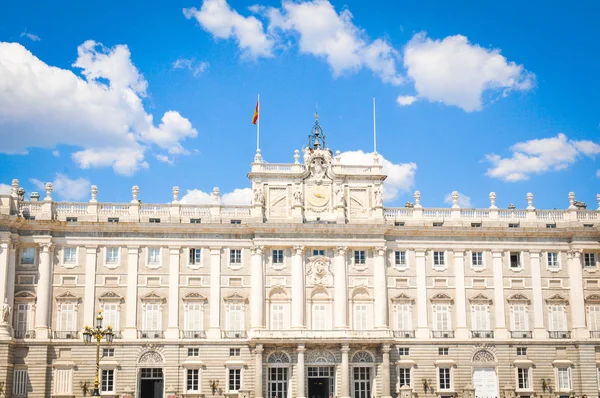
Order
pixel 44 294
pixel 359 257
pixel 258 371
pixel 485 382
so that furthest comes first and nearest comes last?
pixel 359 257 → pixel 485 382 → pixel 44 294 → pixel 258 371

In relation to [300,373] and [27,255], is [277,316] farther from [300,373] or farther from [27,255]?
[27,255]

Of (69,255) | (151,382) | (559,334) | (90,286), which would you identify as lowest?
(151,382)

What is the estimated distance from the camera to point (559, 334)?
6425 cm

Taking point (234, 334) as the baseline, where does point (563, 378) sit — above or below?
below

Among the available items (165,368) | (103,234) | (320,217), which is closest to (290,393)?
(165,368)

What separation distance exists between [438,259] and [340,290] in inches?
321

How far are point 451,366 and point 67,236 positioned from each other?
29718mm

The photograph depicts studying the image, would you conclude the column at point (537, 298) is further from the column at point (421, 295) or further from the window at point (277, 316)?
the window at point (277, 316)

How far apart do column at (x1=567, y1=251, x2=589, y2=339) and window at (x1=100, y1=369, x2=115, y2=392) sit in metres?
34.3

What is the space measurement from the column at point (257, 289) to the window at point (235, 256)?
105 centimetres

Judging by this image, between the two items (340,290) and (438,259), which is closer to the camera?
(340,290)


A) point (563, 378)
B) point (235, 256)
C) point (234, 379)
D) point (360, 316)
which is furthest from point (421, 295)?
point (234, 379)

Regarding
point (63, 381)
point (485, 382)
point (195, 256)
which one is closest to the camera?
point (63, 381)

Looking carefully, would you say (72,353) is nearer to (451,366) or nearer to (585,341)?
(451,366)
